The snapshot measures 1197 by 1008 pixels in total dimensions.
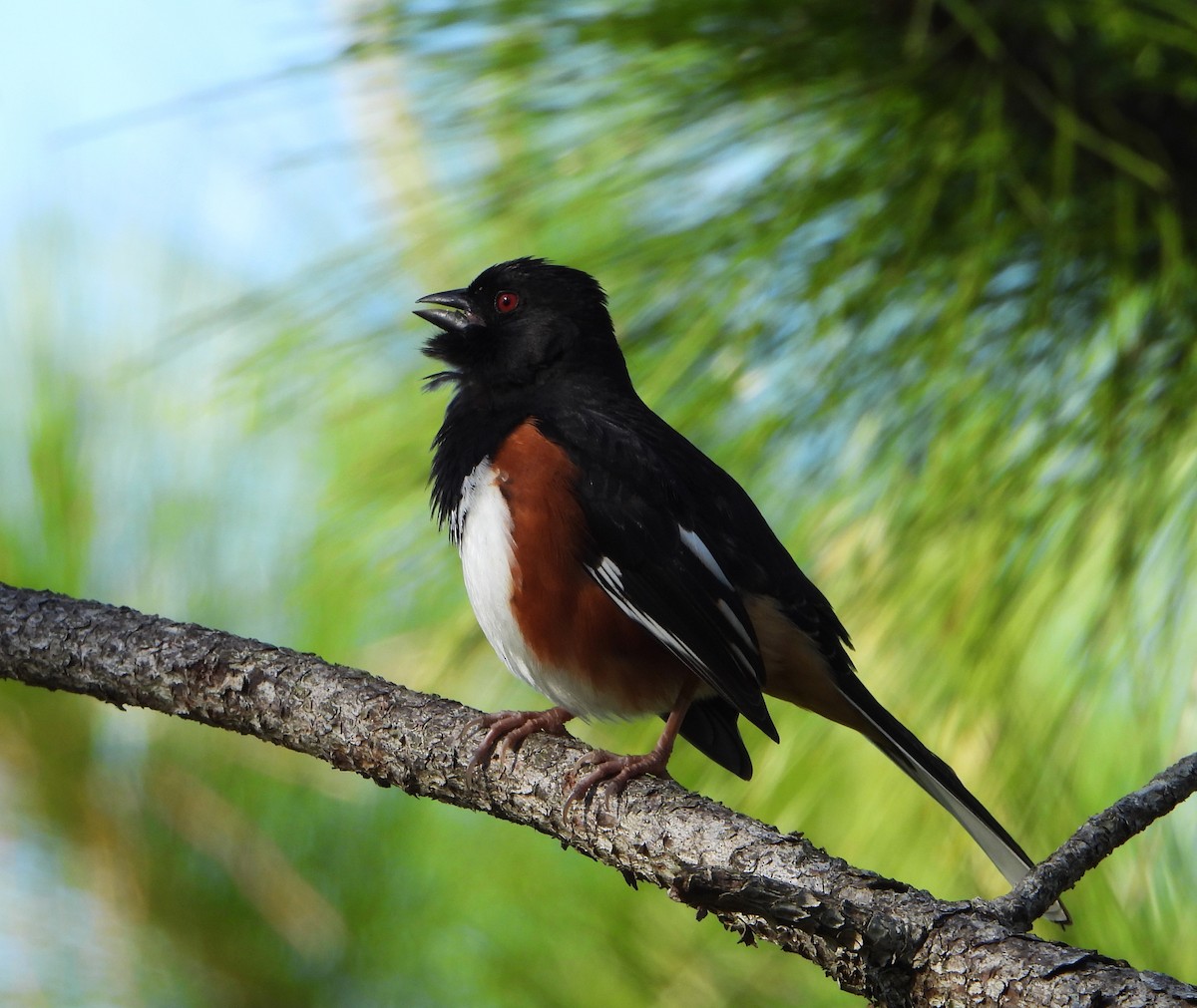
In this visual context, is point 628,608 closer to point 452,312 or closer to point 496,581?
point 496,581

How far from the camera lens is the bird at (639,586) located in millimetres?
2115

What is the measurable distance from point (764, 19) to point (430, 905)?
172cm

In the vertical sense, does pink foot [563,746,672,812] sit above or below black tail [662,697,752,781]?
above

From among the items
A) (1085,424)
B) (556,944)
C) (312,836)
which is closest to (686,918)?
(556,944)

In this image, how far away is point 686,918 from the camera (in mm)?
2510

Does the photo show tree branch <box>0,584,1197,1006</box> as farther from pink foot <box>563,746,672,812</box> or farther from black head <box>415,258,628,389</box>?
black head <box>415,258,628,389</box>

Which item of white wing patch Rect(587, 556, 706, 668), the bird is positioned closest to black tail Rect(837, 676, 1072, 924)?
the bird

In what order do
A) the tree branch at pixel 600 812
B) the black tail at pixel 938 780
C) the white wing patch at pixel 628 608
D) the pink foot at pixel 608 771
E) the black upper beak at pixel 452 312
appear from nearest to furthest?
the tree branch at pixel 600 812 < the pink foot at pixel 608 771 < the black tail at pixel 938 780 < the white wing patch at pixel 628 608 < the black upper beak at pixel 452 312

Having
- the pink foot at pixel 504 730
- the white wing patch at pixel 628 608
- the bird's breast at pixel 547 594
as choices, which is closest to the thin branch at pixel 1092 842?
the pink foot at pixel 504 730

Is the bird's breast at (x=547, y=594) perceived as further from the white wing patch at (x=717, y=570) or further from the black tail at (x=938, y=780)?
the black tail at (x=938, y=780)

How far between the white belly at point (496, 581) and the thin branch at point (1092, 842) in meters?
1.03

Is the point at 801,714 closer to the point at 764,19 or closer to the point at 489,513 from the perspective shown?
the point at 489,513

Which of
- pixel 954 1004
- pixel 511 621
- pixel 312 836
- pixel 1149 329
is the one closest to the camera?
pixel 954 1004

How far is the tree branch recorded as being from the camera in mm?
1076
